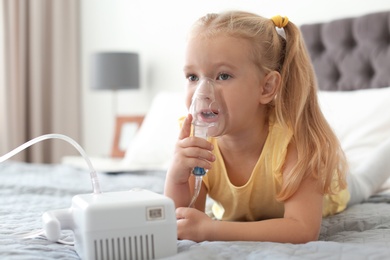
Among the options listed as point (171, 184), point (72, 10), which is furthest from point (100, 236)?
point (72, 10)

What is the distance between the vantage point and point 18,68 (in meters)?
4.08

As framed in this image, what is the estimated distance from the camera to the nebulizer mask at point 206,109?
1.14 meters

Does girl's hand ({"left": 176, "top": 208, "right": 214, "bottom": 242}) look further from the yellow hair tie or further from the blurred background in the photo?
the blurred background

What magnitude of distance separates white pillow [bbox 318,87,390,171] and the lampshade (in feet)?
5.73

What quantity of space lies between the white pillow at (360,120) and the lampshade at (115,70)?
1747 mm

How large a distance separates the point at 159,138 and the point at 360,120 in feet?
3.56

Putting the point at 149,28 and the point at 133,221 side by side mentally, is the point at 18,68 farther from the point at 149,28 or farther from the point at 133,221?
the point at 133,221

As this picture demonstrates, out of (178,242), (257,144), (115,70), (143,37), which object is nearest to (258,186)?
(257,144)

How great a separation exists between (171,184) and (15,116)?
10.2ft

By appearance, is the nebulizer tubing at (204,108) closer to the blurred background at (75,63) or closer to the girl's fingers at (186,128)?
the girl's fingers at (186,128)

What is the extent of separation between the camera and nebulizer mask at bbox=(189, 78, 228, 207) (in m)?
1.14

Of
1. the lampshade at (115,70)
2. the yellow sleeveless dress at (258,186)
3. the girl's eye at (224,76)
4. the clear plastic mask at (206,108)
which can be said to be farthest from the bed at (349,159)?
the lampshade at (115,70)

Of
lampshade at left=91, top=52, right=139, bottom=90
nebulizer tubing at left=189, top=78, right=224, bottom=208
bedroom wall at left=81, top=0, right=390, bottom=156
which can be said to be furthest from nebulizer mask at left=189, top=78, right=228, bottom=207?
lampshade at left=91, top=52, right=139, bottom=90

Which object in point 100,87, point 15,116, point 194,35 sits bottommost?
point 15,116
